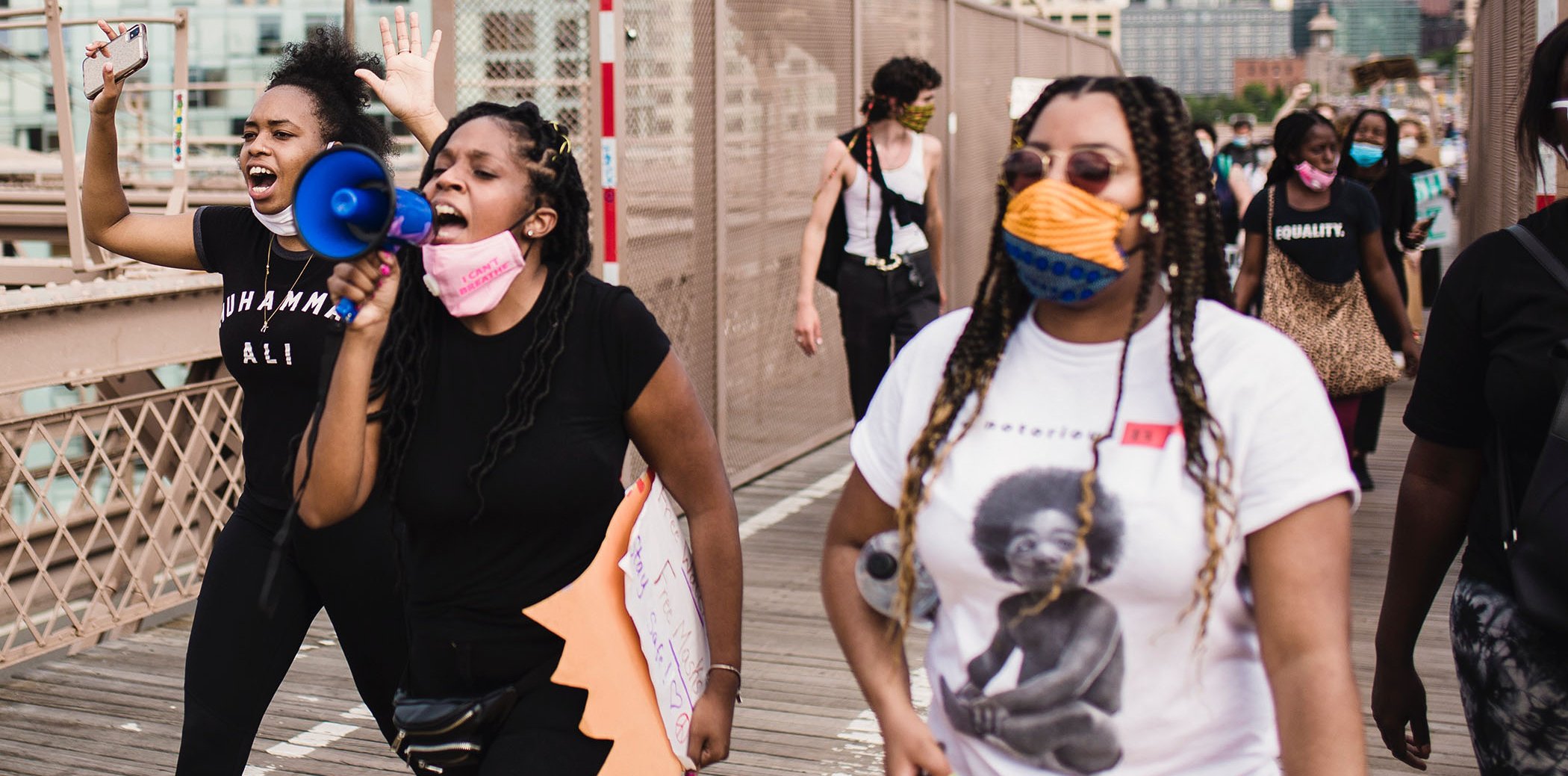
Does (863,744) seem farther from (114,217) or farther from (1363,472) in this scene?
(1363,472)

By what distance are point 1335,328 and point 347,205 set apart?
17.3ft

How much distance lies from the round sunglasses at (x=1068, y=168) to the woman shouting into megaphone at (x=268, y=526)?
5.45 ft

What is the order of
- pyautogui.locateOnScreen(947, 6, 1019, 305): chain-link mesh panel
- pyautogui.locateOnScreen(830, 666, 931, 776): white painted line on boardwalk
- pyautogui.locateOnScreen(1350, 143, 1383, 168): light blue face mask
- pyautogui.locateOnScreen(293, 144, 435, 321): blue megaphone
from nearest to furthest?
1. pyautogui.locateOnScreen(293, 144, 435, 321): blue megaphone
2. pyautogui.locateOnScreen(830, 666, 931, 776): white painted line on boardwalk
3. pyautogui.locateOnScreen(1350, 143, 1383, 168): light blue face mask
4. pyautogui.locateOnScreen(947, 6, 1019, 305): chain-link mesh panel

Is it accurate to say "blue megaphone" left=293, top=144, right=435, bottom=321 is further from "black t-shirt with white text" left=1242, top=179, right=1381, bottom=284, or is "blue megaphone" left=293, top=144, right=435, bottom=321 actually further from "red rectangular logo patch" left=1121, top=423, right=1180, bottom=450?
"black t-shirt with white text" left=1242, top=179, right=1381, bottom=284

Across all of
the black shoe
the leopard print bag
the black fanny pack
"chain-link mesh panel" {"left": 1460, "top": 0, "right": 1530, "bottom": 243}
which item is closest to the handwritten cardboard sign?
the black fanny pack

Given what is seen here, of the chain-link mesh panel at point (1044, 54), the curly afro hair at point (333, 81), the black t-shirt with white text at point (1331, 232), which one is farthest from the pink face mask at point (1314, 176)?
the chain-link mesh panel at point (1044, 54)

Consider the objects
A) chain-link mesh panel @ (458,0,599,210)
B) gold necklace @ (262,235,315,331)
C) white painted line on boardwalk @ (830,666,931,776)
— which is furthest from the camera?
chain-link mesh panel @ (458,0,599,210)

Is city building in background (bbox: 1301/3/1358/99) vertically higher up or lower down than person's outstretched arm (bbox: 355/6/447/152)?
higher up

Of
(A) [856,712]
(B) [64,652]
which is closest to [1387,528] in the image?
(A) [856,712]

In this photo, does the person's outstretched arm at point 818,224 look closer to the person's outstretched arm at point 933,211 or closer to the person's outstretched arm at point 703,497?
the person's outstretched arm at point 933,211

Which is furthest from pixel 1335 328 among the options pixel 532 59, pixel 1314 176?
pixel 532 59

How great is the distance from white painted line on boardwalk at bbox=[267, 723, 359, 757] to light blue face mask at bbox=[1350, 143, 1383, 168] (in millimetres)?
6447

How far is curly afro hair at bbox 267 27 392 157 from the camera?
146 inches

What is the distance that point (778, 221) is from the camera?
29.3 feet
